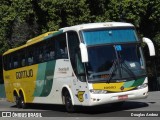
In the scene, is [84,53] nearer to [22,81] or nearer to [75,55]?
[75,55]

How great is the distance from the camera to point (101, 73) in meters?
15.9

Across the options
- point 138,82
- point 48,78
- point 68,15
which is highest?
point 68,15

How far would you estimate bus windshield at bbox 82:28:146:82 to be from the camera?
15.9 m

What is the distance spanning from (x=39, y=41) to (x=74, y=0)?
11.5 meters

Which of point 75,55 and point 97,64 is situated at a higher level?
point 75,55

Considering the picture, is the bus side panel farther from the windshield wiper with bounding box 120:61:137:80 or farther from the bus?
the windshield wiper with bounding box 120:61:137:80

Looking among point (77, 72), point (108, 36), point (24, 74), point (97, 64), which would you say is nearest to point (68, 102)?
point (77, 72)

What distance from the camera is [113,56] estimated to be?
635 inches

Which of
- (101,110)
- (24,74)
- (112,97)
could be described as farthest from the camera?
(24,74)

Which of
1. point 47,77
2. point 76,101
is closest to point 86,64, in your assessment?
point 76,101

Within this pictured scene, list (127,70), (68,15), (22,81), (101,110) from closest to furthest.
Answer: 1. (127,70)
2. (101,110)
3. (22,81)
4. (68,15)

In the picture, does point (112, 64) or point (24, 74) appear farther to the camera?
point (24, 74)

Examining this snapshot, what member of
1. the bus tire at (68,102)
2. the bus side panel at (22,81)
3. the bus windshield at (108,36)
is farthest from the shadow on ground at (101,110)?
the bus side panel at (22,81)

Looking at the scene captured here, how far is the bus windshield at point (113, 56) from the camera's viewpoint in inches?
626
